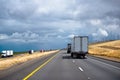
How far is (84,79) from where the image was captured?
40.3 ft

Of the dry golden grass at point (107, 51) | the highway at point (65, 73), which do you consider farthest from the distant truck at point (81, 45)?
the highway at point (65, 73)

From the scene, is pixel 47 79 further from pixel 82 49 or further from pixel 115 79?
pixel 82 49

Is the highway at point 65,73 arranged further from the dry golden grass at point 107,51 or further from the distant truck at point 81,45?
the dry golden grass at point 107,51

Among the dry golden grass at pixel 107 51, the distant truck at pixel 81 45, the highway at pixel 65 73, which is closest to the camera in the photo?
the highway at pixel 65 73

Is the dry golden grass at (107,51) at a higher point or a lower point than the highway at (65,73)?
higher

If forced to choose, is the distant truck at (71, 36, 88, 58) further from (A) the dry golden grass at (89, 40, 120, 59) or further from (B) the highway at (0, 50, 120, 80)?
(B) the highway at (0, 50, 120, 80)

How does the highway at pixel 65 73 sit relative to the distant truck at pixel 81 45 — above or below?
below

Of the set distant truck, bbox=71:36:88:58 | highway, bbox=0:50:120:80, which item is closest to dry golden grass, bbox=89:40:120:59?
distant truck, bbox=71:36:88:58

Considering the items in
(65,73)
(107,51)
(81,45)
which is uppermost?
(81,45)

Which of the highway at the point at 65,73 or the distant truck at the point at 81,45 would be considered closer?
the highway at the point at 65,73

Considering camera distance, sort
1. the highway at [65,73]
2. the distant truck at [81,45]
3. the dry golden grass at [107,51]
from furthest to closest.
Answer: the dry golden grass at [107,51]
the distant truck at [81,45]
the highway at [65,73]

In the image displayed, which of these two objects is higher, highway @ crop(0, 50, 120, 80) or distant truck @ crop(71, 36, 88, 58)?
distant truck @ crop(71, 36, 88, 58)

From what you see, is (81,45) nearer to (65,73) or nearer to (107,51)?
(65,73)

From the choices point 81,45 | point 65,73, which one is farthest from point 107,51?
point 65,73
